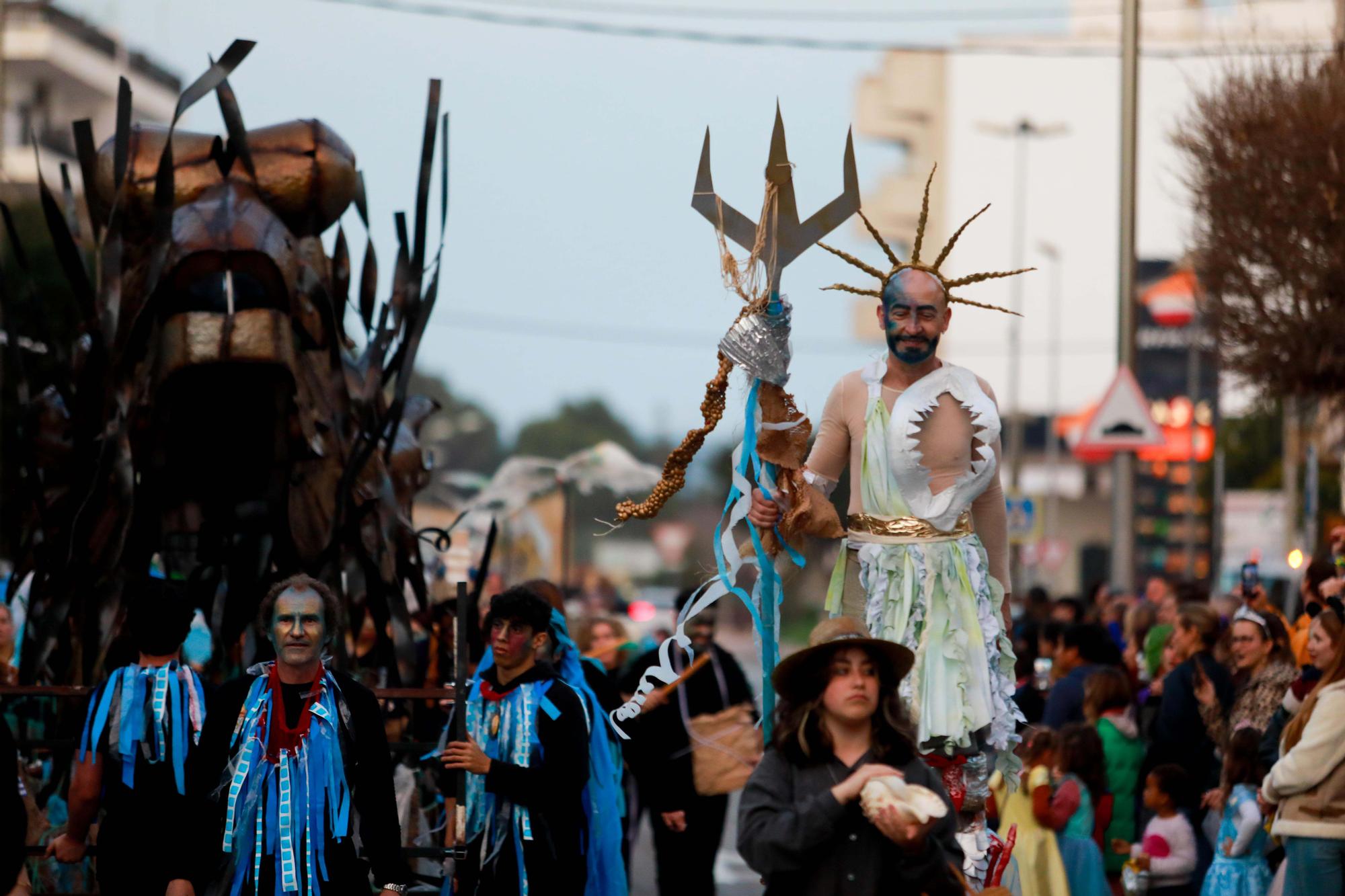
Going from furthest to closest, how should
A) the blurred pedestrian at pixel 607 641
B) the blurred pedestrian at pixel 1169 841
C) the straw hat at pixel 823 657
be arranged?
1. the blurred pedestrian at pixel 607 641
2. the blurred pedestrian at pixel 1169 841
3. the straw hat at pixel 823 657

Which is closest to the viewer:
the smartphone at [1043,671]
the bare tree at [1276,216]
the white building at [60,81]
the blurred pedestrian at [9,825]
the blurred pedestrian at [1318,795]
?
the blurred pedestrian at [9,825]

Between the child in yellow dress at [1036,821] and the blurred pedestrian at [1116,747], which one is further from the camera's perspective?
the blurred pedestrian at [1116,747]

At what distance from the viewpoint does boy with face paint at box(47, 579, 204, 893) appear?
711 centimetres

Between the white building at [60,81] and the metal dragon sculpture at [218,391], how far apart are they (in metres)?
46.3

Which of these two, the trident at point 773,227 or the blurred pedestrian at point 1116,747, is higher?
the trident at point 773,227

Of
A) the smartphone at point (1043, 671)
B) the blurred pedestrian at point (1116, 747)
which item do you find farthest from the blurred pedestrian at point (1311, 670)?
the smartphone at point (1043, 671)

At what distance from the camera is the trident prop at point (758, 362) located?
661 cm

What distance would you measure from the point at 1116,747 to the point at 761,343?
496 cm

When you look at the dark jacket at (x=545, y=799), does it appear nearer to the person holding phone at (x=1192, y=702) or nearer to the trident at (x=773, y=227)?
the trident at (x=773, y=227)

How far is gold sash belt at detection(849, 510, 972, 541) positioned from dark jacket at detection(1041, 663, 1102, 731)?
14.2 feet

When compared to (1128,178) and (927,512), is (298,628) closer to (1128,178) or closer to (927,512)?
(927,512)

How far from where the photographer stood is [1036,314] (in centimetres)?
8925

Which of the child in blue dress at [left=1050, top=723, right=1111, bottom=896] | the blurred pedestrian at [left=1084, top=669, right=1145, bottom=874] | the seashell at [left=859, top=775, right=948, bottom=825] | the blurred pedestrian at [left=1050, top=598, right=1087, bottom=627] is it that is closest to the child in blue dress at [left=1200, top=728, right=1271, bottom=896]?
the child in blue dress at [left=1050, top=723, right=1111, bottom=896]

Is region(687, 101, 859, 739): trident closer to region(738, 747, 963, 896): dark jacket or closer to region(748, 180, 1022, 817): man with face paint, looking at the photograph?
region(748, 180, 1022, 817): man with face paint
